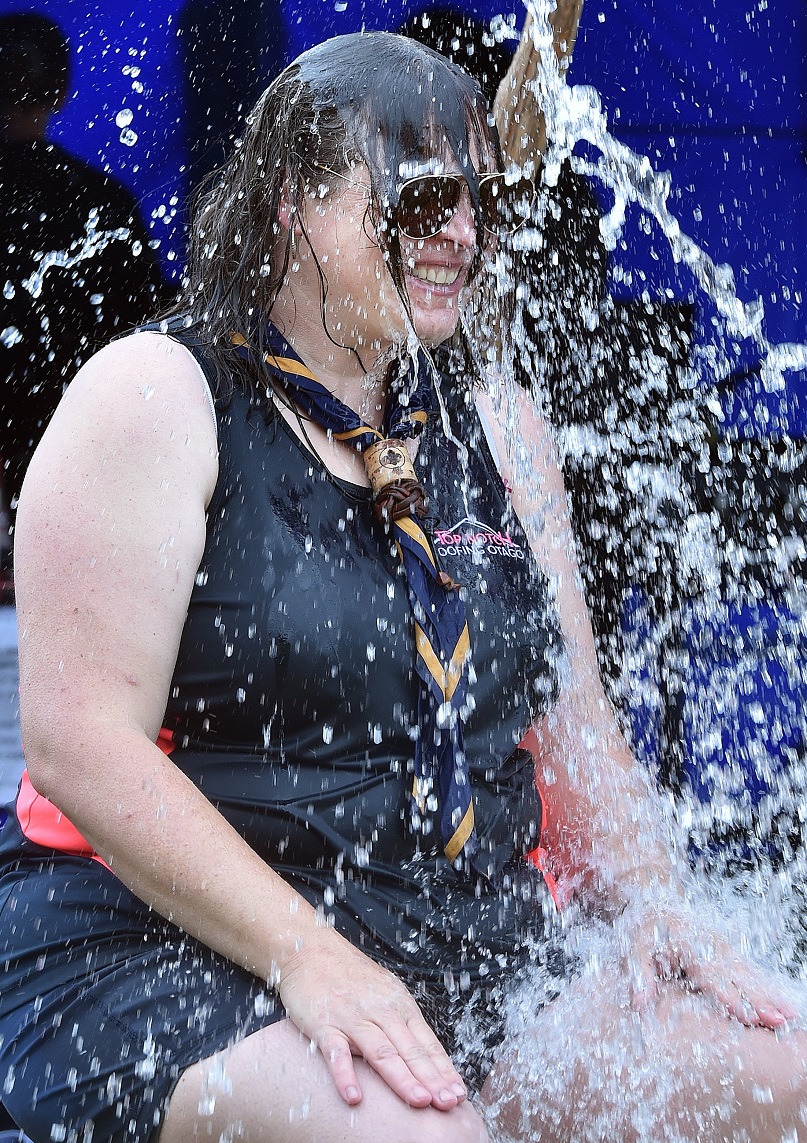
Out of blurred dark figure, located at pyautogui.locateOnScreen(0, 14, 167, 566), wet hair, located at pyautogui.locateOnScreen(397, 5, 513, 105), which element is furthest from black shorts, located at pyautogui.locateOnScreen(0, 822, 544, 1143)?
wet hair, located at pyautogui.locateOnScreen(397, 5, 513, 105)

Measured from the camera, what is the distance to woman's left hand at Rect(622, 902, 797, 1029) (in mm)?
1316

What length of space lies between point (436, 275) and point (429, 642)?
580 mm

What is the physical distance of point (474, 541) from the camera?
1.66 meters

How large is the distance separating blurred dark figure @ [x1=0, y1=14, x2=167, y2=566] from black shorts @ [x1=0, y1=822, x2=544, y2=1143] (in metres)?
1.73

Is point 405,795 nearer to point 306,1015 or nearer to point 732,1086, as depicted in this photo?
point 306,1015

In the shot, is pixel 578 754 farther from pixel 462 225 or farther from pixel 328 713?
pixel 462 225

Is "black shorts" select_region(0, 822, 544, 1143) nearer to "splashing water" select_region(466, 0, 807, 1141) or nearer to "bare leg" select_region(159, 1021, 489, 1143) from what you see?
"bare leg" select_region(159, 1021, 489, 1143)

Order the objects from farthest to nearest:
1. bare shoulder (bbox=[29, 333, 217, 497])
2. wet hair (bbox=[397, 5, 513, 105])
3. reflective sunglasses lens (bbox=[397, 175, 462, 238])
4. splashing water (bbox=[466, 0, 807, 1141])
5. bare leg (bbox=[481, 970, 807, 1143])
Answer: splashing water (bbox=[466, 0, 807, 1141])
wet hair (bbox=[397, 5, 513, 105])
reflective sunglasses lens (bbox=[397, 175, 462, 238])
bare shoulder (bbox=[29, 333, 217, 497])
bare leg (bbox=[481, 970, 807, 1143])

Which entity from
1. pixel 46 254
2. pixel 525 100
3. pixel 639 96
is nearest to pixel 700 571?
pixel 639 96

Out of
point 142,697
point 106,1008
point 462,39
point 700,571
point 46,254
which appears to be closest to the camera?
point 106,1008

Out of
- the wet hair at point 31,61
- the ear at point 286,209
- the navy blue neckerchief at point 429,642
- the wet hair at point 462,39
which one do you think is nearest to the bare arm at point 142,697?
the navy blue neckerchief at point 429,642

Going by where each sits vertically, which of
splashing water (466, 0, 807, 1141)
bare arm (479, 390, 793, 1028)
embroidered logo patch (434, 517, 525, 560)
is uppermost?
embroidered logo patch (434, 517, 525, 560)

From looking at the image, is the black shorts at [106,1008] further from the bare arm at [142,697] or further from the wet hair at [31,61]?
the wet hair at [31,61]

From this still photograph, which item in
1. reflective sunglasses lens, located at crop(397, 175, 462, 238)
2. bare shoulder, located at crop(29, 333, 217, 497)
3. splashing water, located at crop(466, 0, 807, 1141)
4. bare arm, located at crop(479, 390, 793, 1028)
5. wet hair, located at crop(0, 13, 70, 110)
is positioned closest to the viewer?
bare shoulder, located at crop(29, 333, 217, 497)
